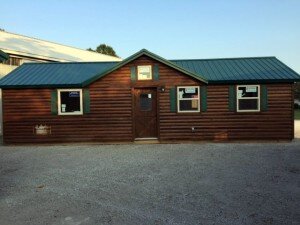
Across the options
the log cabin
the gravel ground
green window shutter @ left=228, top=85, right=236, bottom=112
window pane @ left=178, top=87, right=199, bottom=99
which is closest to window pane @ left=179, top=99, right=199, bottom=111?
the log cabin

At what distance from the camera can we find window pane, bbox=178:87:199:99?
1595cm

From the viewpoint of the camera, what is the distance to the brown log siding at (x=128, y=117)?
15.7m

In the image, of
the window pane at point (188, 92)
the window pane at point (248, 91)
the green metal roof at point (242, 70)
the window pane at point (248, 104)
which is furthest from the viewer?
the window pane at point (188, 92)

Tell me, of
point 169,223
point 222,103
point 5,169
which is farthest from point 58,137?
point 169,223

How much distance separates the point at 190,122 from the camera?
1591cm

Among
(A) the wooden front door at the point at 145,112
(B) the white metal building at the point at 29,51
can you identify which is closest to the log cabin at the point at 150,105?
(A) the wooden front door at the point at 145,112

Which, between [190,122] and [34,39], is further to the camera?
[34,39]

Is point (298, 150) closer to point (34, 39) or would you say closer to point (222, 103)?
point (222, 103)

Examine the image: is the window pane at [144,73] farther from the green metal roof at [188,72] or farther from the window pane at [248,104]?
the window pane at [248,104]

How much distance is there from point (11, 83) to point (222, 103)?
10300mm

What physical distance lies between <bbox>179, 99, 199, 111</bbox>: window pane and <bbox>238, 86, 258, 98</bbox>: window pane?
2.15m

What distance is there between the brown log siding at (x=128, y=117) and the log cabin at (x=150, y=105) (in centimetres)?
5

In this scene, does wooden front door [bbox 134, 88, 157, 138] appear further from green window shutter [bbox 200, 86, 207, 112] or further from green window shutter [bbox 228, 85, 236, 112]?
green window shutter [bbox 228, 85, 236, 112]

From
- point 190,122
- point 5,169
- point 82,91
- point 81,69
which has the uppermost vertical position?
point 81,69
